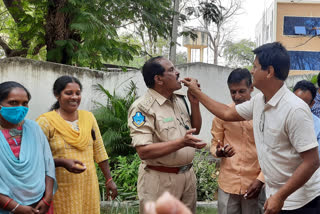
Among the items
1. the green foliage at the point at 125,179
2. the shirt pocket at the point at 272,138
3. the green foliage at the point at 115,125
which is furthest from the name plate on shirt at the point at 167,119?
the green foliage at the point at 115,125

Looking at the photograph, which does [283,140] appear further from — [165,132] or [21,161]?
[21,161]

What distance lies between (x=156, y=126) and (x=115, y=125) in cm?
378

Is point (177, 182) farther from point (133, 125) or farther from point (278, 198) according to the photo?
point (278, 198)

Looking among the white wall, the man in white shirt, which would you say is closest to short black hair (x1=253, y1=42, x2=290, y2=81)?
the man in white shirt

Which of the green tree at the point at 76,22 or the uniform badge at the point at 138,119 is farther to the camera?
the green tree at the point at 76,22

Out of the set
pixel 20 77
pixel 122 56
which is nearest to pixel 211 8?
pixel 122 56

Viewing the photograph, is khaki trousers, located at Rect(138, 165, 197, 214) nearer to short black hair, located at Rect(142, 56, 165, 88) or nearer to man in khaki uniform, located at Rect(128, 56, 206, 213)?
man in khaki uniform, located at Rect(128, 56, 206, 213)

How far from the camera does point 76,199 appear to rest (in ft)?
9.46

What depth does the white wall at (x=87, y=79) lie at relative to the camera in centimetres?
602

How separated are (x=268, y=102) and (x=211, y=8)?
8.19 m

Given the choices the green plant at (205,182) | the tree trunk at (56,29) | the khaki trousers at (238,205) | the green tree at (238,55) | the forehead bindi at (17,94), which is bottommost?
the green plant at (205,182)

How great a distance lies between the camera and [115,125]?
6500 mm

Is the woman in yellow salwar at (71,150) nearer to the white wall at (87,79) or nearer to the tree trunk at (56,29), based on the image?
the white wall at (87,79)

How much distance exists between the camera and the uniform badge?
2.73 meters
